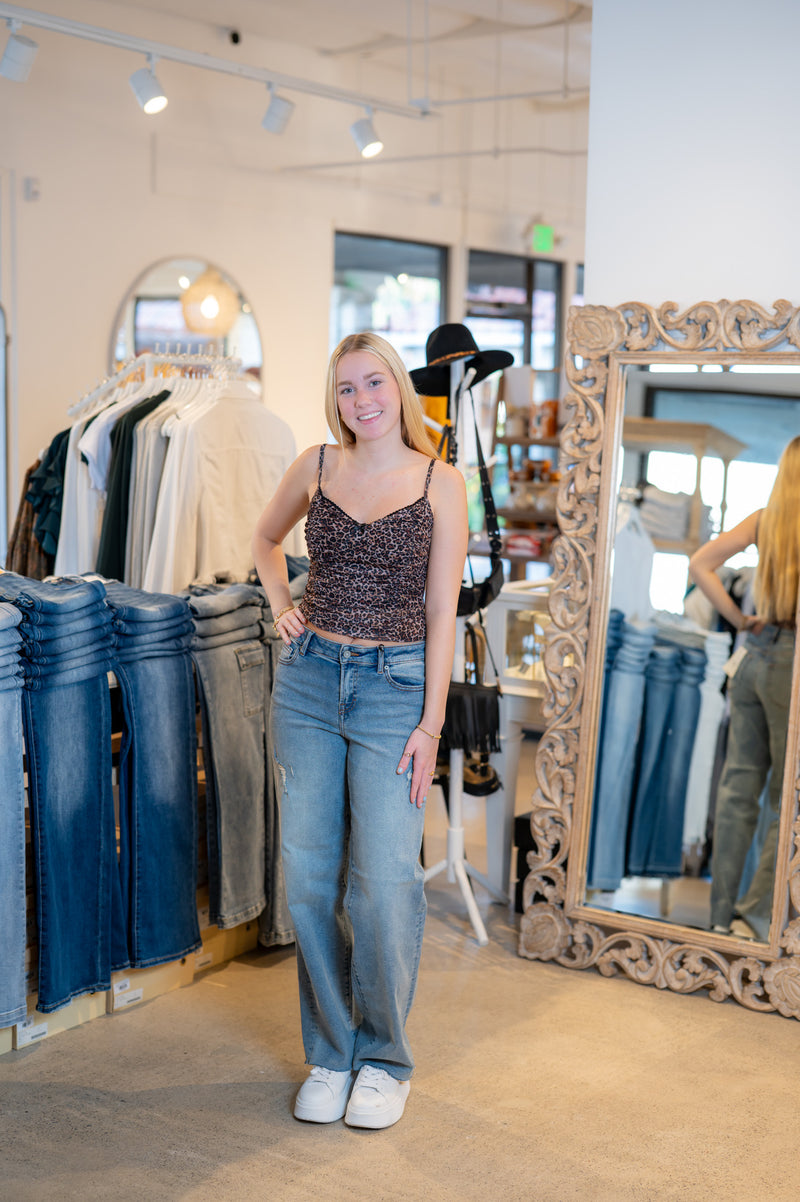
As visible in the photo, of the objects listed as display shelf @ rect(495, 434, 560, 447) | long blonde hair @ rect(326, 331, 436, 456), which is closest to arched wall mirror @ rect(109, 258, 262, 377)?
display shelf @ rect(495, 434, 560, 447)

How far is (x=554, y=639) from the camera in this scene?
3.42 m

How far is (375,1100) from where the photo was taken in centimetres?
252

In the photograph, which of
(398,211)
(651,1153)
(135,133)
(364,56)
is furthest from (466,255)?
(651,1153)

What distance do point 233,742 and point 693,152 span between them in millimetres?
2018

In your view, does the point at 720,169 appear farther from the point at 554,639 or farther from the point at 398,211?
the point at 398,211

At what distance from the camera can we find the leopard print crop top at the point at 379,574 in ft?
7.84

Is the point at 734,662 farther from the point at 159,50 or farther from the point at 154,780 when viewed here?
the point at 159,50

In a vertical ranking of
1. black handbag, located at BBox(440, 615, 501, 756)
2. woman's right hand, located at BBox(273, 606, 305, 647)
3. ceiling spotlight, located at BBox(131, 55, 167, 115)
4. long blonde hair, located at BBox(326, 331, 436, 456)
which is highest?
ceiling spotlight, located at BBox(131, 55, 167, 115)

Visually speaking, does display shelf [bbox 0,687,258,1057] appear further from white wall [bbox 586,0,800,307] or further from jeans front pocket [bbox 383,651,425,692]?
white wall [bbox 586,0,800,307]

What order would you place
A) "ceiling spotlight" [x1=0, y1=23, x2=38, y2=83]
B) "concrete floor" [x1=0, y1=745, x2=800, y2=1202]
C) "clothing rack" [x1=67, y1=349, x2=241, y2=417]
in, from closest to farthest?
"concrete floor" [x1=0, y1=745, x2=800, y2=1202], "clothing rack" [x1=67, y1=349, x2=241, y2=417], "ceiling spotlight" [x1=0, y1=23, x2=38, y2=83]

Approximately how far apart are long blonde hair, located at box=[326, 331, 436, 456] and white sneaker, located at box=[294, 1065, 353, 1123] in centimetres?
137

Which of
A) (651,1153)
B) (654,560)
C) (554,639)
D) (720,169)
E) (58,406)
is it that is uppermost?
(720,169)

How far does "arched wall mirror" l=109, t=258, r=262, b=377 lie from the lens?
642 cm

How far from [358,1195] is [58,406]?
4730 mm
